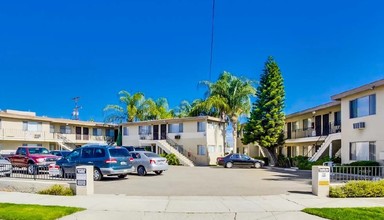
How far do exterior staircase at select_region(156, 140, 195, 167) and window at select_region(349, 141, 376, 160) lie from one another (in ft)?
54.3

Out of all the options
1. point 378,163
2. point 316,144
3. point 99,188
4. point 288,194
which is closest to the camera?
point 288,194

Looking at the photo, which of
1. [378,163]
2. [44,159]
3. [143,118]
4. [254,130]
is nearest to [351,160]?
[378,163]

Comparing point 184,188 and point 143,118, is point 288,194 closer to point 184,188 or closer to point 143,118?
point 184,188

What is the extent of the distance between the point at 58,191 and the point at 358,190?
1122 cm

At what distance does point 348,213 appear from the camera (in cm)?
960

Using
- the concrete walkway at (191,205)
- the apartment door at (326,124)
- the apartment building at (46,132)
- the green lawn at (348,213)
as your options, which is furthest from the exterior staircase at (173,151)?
the green lawn at (348,213)

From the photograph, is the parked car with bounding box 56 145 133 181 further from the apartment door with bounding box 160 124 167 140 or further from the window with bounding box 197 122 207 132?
the apartment door with bounding box 160 124 167 140

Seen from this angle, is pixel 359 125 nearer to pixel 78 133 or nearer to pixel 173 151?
pixel 173 151

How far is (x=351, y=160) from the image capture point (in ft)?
78.6

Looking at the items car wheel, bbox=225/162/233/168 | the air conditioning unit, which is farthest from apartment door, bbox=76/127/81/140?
the air conditioning unit

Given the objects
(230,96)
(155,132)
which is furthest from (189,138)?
(230,96)

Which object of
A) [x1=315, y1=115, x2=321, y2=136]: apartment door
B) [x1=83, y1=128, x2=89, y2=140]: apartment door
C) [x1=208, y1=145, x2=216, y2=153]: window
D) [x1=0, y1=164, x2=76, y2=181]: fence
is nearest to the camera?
[x1=0, y1=164, x2=76, y2=181]: fence

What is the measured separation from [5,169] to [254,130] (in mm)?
24897

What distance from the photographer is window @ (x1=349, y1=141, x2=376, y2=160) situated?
72.0 feet
